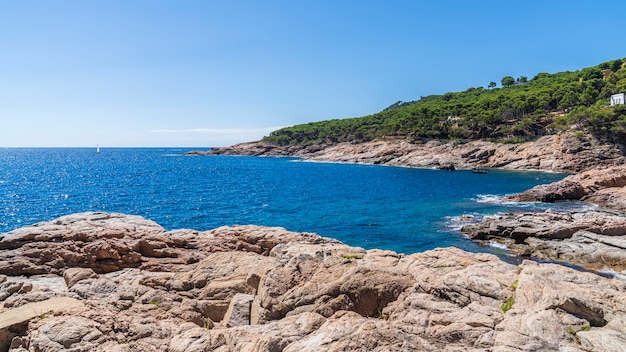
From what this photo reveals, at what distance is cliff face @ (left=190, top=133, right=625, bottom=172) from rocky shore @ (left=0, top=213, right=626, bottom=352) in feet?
292

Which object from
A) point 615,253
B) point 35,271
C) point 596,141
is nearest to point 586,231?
point 615,253

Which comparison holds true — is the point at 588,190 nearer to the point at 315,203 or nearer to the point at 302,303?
the point at 315,203

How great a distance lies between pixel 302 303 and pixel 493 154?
359ft

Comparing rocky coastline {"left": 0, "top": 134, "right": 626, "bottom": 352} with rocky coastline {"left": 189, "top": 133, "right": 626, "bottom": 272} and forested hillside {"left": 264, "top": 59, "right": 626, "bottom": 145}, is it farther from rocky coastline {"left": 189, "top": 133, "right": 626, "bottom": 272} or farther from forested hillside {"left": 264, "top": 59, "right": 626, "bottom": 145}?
forested hillside {"left": 264, "top": 59, "right": 626, "bottom": 145}

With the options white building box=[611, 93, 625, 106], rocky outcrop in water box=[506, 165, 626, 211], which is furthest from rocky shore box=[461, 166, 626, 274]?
white building box=[611, 93, 625, 106]

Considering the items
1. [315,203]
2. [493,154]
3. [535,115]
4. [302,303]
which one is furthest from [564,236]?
[535,115]

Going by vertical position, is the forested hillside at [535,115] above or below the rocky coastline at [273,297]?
above

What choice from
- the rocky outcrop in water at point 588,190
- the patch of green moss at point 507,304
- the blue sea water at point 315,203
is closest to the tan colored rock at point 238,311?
the patch of green moss at point 507,304

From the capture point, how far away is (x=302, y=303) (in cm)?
1155

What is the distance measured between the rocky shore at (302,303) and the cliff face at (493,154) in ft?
292

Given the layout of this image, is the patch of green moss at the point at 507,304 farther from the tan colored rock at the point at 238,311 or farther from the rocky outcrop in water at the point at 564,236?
the rocky outcrop in water at the point at 564,236

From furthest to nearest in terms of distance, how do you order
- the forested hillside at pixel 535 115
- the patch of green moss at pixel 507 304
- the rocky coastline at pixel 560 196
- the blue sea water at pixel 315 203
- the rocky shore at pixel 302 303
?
the forested hillside at pixel 535 115 < the blue sea water at pixel 315 203 < the rocky coastline at pixel 560 196 < the patch of green moss at pixel 507 304 < the rocky shore at pixel 302 303

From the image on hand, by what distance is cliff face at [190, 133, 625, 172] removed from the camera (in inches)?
3317

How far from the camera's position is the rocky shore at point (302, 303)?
331 inches
